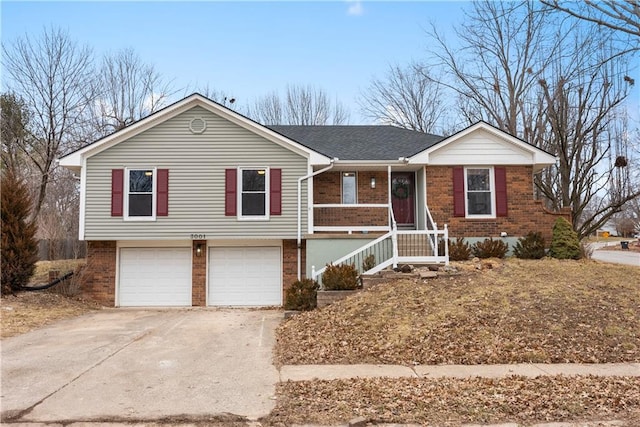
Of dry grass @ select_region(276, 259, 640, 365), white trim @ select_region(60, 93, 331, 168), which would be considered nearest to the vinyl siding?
white trim @ select_region(60, 93, 331, 168)

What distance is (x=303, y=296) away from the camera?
11258mm

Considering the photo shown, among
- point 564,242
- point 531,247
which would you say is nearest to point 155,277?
point 531,247

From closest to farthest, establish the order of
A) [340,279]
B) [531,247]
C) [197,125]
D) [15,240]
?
1. [340,279]
2. [15,240]
3. [531,247]
4. [197,125]

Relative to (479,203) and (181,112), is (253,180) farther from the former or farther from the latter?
(479,203)

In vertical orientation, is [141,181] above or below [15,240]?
above

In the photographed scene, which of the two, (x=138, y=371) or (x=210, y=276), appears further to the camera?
(x=210, y=276)

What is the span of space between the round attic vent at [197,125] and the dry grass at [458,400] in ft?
33.2

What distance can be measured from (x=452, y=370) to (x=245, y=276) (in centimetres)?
893

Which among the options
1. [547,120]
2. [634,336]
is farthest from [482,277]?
[547,120]

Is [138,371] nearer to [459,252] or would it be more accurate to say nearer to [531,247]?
[459,252]

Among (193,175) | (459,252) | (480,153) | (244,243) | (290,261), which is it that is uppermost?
(480,153)

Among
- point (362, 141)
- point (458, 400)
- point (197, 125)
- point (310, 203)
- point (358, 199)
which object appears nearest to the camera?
point (458, 400)

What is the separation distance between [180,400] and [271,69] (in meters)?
17.0

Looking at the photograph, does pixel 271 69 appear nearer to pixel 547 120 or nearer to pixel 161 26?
pixel 161 26
